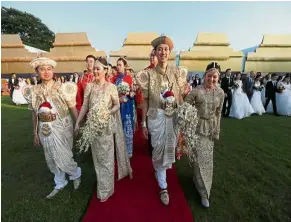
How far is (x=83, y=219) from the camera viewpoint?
277 cm

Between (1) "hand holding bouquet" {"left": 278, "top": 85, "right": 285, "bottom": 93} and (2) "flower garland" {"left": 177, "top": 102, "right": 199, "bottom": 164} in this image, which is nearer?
(2) "flower garland" {"left": 177, "top": 102, "right": 199, "bottom": 164}

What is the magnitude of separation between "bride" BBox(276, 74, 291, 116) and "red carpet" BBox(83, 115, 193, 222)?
319 inches

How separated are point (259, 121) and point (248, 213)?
6.16m

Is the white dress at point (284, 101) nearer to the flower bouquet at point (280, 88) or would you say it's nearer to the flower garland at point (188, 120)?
the flower bouquet at point (280, 88)

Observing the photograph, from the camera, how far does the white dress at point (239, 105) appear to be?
888 cm

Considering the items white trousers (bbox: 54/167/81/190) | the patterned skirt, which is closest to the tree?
white trousers (bbox: 54/167/81/190)

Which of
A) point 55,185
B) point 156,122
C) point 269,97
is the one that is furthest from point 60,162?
point 269,97

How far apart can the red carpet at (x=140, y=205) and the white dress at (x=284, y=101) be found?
8.09 metres

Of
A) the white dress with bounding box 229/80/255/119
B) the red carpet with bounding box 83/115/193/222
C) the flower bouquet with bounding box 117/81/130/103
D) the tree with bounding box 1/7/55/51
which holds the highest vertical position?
the tree with bounding box 1/7/55/51

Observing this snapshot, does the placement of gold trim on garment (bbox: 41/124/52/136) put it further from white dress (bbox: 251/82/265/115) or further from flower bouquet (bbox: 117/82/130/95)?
white dress (bbox: 251/82/265/115)

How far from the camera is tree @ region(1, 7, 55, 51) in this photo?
43.0 metres

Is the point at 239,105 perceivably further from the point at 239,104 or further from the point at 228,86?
the point at 228,86

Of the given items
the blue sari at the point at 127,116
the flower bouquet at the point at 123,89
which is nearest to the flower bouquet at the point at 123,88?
the flower bouquet at the point at 123,89

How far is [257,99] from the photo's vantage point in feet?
32.6
